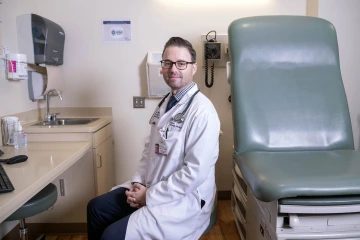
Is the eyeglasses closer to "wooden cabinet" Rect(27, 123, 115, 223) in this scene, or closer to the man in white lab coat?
the man in white lab coat

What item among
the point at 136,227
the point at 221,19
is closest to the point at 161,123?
the point at 136,227

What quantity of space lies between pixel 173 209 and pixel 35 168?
0.66m

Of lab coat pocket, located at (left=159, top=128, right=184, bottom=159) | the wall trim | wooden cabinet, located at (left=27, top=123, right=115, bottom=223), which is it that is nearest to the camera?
lab coat pocket, located at (left=159, top=128, right=184, bottom=159)

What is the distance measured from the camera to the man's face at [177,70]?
3.76 feet

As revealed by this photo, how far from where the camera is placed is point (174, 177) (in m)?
1.03

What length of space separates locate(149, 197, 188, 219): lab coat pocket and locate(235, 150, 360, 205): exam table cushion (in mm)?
277

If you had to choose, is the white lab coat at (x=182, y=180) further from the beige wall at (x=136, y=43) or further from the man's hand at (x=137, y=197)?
the beige wall at (x=136, y=43)

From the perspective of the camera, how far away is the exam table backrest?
1244mm

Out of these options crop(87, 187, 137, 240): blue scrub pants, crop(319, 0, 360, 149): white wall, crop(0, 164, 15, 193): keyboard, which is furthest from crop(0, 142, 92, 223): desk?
crop(319, 0, 360, 149): white wall

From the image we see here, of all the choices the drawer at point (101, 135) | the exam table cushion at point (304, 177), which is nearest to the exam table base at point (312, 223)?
the exam table cushion at point (304, 177)

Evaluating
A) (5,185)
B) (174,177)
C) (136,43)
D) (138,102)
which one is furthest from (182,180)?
(136,43)

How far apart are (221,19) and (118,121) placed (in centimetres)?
126

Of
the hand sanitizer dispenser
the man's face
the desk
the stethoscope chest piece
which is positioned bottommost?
the desk

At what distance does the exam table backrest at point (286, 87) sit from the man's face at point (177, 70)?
10.4 inches
